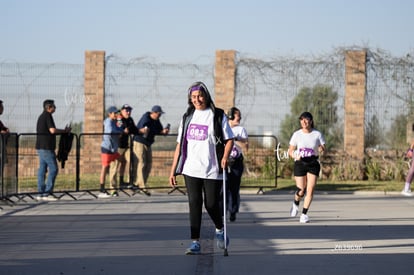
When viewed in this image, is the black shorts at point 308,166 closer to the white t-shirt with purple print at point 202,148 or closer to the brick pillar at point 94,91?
the white t-shirt with purple print at point 202,148

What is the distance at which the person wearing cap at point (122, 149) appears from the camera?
63.7 ft

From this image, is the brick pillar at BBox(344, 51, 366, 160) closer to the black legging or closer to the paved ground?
the paved ground

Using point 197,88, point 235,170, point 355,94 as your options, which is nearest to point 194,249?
point 197,88

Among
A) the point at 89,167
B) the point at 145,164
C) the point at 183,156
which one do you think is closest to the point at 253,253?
the point at 183,156

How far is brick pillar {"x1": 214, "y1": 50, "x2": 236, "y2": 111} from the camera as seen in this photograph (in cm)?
2409

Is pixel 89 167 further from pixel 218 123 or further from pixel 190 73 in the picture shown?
pixel 218 123

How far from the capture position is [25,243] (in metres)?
11.2

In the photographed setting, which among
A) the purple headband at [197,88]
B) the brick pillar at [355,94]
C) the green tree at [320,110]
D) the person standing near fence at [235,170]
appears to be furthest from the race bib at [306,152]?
the brick pillar at [355,94]

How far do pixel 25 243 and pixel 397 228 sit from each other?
5263 millimetres

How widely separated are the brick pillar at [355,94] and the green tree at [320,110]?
34cm

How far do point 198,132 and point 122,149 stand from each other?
9.34m

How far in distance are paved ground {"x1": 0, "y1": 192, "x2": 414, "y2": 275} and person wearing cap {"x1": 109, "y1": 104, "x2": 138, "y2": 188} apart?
1842 millimetres

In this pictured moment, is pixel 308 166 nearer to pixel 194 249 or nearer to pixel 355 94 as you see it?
pixel 194 249

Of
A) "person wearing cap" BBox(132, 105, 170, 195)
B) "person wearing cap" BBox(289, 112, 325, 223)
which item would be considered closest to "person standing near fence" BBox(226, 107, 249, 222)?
"person wearing cap" BBox(289, 112, 325, 223)
